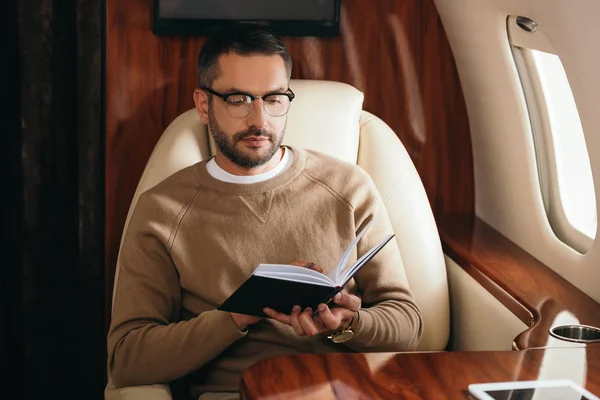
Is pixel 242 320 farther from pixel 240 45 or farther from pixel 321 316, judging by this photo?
pixel 240 45

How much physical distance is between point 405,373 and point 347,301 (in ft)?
0.91

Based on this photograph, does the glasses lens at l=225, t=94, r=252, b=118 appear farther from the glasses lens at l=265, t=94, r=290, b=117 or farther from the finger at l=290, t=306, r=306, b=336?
the finger at l=290, t=306, r=306, b=336

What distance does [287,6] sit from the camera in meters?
2.65

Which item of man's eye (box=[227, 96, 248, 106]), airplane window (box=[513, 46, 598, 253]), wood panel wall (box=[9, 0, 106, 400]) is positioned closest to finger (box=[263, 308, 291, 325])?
man's eye (box=[227, 96, 248, 106])

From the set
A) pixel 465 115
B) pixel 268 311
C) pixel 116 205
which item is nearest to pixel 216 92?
pixel 268 311

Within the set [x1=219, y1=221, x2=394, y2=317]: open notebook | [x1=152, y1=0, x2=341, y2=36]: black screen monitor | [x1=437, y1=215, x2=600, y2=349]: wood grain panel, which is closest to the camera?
[x1=219, y1=221, x2=394, y2=317]: open notebook

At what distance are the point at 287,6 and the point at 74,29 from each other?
63cm

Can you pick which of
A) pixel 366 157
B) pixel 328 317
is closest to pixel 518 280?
pixel 366 157

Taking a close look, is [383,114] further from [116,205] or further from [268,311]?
[268,311]

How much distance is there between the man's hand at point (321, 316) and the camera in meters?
1.84

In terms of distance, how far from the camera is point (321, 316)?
1848 mm

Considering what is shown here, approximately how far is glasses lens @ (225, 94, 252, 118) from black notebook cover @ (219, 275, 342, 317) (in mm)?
509

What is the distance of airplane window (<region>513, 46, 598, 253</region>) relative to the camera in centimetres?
239

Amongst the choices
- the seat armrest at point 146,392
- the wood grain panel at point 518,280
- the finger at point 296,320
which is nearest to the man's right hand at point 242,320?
the finger at point 296,320
